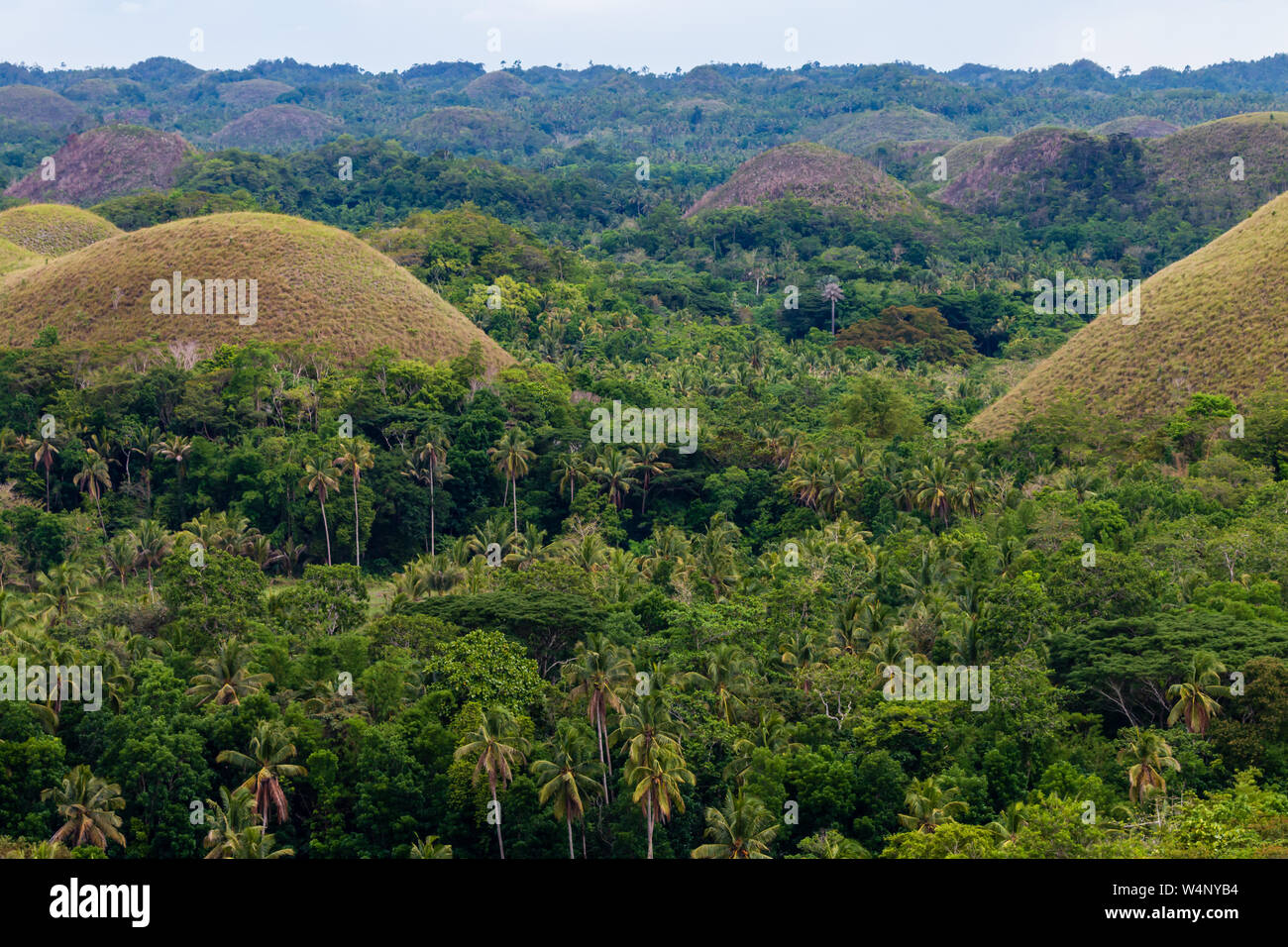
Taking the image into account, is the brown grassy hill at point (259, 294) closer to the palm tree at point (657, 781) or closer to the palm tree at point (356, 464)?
the palm tree at point (356, 464)

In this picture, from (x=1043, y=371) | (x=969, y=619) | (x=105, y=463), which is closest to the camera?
(x=969, y=619)

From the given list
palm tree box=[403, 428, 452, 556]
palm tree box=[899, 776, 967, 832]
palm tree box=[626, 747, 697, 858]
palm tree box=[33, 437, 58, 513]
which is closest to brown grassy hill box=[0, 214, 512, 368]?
palm tree box=[33, 437, 58, 513]

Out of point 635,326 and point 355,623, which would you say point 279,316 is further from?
point 355,623

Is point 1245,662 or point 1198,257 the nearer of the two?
point 1245,662

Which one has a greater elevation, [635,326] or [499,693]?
[635,326]

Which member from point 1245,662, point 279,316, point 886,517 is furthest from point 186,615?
point 279,316

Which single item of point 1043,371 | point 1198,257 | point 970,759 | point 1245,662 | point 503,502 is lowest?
point 970,759

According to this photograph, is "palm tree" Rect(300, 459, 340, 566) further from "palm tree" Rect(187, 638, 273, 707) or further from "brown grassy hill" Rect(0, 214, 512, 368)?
"brown grassy hill" Rect(0, 214, 512, 368)
